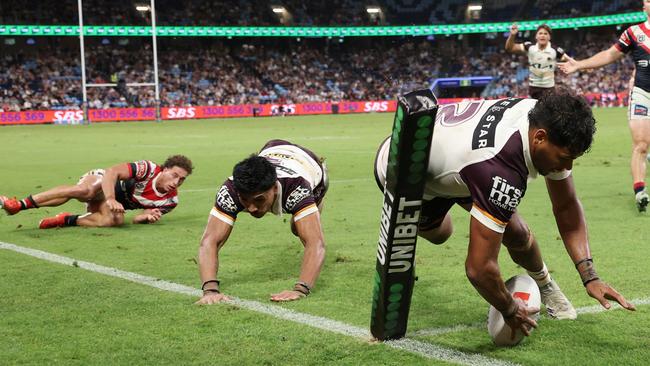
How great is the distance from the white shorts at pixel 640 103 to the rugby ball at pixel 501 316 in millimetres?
5807

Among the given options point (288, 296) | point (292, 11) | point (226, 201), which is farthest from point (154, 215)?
point (292, 11)

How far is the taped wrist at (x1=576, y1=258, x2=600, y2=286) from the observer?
4318 millimetres

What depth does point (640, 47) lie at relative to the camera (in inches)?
379

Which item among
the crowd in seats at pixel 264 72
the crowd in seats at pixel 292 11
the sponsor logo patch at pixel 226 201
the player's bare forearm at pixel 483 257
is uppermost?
the crowd in seats at pixel 292 11

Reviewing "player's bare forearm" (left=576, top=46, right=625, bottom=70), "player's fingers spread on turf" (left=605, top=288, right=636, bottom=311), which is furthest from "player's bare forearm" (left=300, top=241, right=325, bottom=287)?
"player's bare forearm" (left=576, top=46, right=625, bottom=70)

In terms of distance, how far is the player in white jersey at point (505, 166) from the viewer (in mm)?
3732

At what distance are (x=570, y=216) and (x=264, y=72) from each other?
2237 inches

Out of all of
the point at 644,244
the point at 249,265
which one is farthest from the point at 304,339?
the point at 644,244

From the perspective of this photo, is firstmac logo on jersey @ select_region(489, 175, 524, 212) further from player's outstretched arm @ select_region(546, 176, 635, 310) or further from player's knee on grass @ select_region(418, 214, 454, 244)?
player's knee on grass @ select_region(418, 214, 454, 244)

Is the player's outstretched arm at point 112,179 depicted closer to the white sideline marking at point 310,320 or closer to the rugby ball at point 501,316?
the white sideline marking at point 310,320

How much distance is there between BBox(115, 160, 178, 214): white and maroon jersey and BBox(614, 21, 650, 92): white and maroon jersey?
18.1 feet

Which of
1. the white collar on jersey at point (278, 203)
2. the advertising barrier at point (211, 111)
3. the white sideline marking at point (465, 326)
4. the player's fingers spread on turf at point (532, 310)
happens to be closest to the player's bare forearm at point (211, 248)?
the white collar on jersey at point (278, 203)

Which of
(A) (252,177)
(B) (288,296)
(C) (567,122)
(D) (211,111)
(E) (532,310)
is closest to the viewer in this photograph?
(C) (567,122)

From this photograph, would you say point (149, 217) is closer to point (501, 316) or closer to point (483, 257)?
point (501, 316)
